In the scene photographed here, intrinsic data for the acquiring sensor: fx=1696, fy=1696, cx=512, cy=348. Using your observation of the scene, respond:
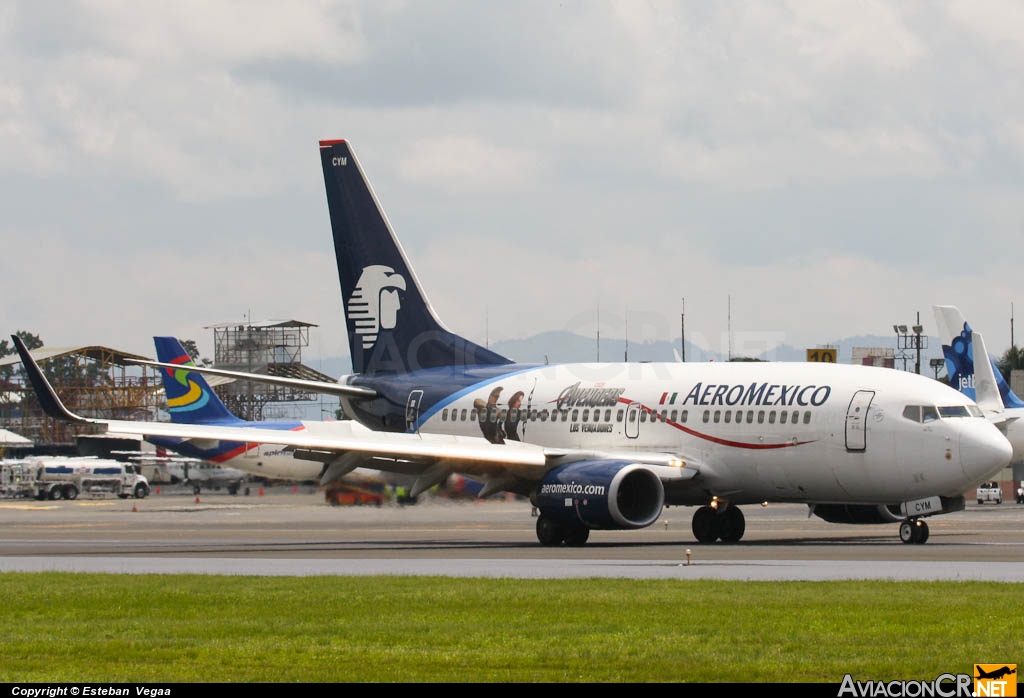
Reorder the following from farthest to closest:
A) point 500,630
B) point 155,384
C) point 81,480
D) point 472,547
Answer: point 155,384 < point 81,480 < point 472,547 < point 500,630

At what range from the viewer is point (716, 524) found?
40.5m

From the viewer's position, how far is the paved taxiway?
2877cm

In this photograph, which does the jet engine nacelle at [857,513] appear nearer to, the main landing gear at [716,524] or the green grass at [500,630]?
the main landing gear at [716,524]

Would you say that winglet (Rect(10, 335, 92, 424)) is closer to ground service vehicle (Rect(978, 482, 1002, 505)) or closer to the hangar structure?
ground service vehicle (Rect(978, 482, 1002, 505))

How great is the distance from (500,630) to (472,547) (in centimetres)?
2030

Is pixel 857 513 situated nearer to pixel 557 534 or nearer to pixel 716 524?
pixel 716 524

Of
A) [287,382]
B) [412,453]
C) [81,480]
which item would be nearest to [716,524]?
[412,453]

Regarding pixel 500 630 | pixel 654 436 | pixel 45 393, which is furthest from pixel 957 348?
pixel 500 630

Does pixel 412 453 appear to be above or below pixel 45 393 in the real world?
below

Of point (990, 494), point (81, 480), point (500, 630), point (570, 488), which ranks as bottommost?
point (500, 630)

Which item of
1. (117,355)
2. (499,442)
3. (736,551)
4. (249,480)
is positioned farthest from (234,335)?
(736,551)

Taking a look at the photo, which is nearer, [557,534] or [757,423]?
[757,423]

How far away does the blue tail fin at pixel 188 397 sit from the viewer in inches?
2849

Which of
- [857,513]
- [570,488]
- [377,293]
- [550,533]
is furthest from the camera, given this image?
[377,293]
